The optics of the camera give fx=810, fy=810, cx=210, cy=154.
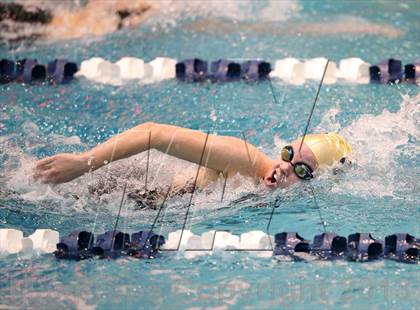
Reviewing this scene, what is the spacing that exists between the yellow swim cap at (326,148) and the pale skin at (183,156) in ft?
0.11

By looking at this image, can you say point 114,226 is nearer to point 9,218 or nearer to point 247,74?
point 9,218

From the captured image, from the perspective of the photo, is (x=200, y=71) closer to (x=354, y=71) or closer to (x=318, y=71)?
(x=318, y=71)

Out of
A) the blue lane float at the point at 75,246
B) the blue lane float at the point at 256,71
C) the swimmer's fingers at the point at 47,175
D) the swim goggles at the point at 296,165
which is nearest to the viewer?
the blue lane float at the point at 75,246

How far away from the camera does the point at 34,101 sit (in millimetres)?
4652

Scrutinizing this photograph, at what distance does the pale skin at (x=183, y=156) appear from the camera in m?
3.15

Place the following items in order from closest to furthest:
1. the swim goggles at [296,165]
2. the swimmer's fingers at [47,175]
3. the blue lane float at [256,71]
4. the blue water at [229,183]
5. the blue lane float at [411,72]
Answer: the blue water at [229,183]
the swimmer's fingers at [47,175]
the swim goggles at [296,165]
the blue lane float at [411,72]
the blue lane float at [256,71]

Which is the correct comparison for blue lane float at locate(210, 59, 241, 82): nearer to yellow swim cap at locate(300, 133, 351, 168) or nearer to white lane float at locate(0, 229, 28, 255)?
yellow swim cap at locate(300, 133, 351, 168)

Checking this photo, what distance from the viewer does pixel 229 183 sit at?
3375 millimetres

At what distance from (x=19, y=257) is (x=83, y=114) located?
1583mm

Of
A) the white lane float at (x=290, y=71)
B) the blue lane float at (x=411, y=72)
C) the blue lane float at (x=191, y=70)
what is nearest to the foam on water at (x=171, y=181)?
the blue lane float at (x=411, y=72)

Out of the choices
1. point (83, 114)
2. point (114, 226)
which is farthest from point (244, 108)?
point (114, 226)

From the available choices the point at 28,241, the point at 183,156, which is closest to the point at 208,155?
the point at 183,156

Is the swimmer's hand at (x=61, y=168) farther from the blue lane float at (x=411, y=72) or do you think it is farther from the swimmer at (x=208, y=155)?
the blue lane float at (x=411, y=72)

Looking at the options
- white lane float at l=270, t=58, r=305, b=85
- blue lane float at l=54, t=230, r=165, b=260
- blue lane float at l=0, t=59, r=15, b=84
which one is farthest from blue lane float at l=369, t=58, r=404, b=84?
blue lane float at l=54, t=230, r=165, b=260
